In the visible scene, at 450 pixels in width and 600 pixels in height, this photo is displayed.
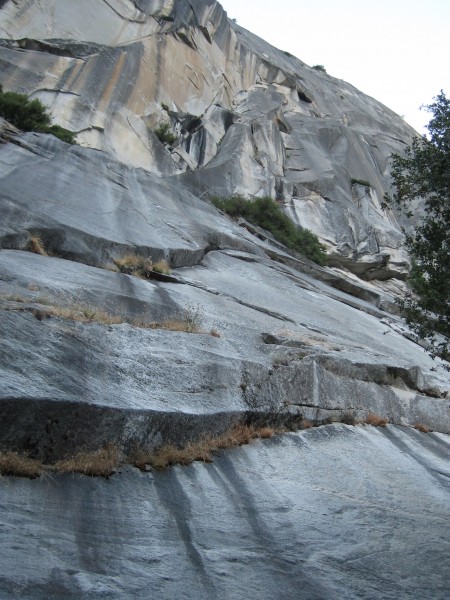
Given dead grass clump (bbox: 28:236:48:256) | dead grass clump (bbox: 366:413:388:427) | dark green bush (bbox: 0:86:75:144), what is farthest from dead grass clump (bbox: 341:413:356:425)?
dark green bush (bbox: 0:86:75:144)

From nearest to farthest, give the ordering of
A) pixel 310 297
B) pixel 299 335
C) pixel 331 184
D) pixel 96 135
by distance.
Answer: pixel 299 335 < pixel 310 297 < pixel 96 135 < pixel 331 184

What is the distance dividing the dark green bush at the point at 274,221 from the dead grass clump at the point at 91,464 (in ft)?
77.6

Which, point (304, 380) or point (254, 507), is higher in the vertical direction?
point (304, 380)

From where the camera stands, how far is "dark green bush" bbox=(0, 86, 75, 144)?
78.5 ft

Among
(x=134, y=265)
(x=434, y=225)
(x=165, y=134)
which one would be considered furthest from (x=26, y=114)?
(x=434, y=225)

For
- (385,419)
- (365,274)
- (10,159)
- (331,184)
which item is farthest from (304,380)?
(331,184)

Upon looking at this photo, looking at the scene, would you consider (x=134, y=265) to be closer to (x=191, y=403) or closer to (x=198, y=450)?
(x=191, y=403)

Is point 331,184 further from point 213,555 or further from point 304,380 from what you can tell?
point 213,555

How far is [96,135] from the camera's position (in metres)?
28.1

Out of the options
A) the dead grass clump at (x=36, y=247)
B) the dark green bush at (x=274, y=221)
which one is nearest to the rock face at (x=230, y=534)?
the dead grass clump at (x=36, y=247)

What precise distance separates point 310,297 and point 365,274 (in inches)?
740

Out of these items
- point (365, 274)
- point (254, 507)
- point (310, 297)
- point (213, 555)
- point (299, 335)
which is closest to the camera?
point (213, 555)

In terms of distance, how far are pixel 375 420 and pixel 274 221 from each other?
69.5 feet

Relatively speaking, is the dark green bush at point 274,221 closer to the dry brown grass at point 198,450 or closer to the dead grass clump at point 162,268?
the dead grass clump at point 162,268
